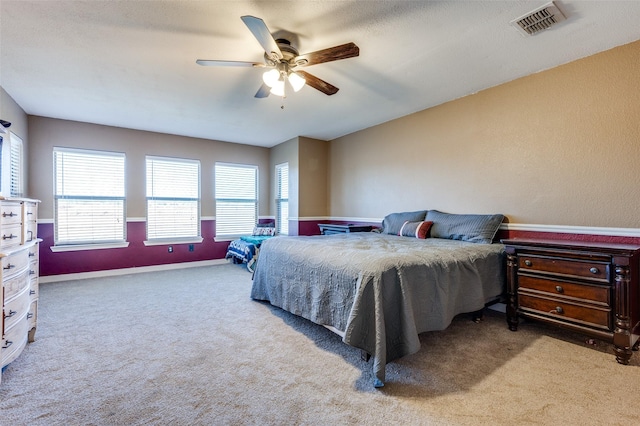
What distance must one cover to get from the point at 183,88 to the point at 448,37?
2.77 metres

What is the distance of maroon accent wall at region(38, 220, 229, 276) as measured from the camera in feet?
14.0

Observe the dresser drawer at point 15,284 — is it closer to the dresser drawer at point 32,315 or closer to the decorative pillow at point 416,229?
the dresser drawer at point 32,315

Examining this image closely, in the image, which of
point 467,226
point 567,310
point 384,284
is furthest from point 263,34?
point 567,310

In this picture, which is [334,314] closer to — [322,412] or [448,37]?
[322,412]

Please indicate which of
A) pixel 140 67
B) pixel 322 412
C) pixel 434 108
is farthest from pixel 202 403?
pixel 434 108

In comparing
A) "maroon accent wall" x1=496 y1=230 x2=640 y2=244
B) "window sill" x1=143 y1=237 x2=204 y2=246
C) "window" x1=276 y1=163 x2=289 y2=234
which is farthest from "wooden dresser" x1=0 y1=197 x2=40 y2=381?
"maroon accent wall" x1=496 y1=230 x2=640 y2=244

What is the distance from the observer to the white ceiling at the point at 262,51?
1986 millimetres

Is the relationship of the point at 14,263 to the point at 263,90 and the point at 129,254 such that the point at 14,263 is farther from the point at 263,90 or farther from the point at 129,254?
the point at 129,254

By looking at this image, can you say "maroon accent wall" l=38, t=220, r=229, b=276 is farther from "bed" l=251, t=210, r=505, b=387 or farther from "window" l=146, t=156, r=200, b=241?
"bed" l=251, t=210, r=505, b=387

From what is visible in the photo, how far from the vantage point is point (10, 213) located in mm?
1882

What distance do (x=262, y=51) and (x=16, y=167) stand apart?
3.74 meters

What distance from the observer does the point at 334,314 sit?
81.9 inches

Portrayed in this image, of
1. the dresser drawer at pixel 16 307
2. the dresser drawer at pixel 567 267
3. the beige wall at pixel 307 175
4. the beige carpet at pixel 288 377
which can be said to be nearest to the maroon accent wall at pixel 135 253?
the beige wall at pixel 307 175

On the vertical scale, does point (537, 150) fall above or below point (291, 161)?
below
